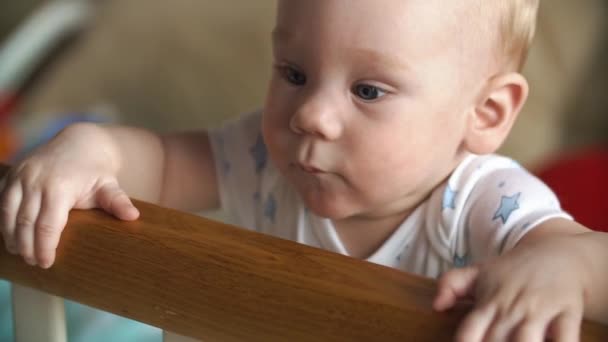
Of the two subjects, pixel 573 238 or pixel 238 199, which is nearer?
pixel 573 238

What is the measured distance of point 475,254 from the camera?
772 millimetres

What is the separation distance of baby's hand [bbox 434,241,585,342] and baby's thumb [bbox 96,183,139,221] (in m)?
0.22

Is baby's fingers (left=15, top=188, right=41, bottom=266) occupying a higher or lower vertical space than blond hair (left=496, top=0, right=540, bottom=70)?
lower

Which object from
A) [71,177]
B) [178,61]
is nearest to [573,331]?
[71,177]

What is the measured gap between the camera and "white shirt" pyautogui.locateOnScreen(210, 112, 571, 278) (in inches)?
29.4

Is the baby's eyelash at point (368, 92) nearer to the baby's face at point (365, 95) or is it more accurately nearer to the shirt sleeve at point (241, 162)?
the baby's face at point (365, 95)

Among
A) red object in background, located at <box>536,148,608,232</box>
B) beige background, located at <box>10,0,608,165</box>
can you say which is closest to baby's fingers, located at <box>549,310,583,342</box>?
red object in background, located at <box>536,148,608,232</box>

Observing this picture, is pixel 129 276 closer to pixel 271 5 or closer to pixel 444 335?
pixel 444 335

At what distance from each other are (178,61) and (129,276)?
3.58 feet

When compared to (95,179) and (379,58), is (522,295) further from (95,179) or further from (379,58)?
(95,179)

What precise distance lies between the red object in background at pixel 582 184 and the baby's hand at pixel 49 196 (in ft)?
2.70

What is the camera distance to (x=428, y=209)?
813 millimetres

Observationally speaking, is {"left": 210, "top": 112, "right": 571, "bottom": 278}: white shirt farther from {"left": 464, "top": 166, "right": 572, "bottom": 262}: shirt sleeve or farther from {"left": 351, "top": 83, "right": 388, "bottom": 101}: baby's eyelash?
{"left": 351, "top": 83, "right": 388, "bottom": 101}: baby's eyelash

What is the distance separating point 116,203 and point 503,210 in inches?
12.7
